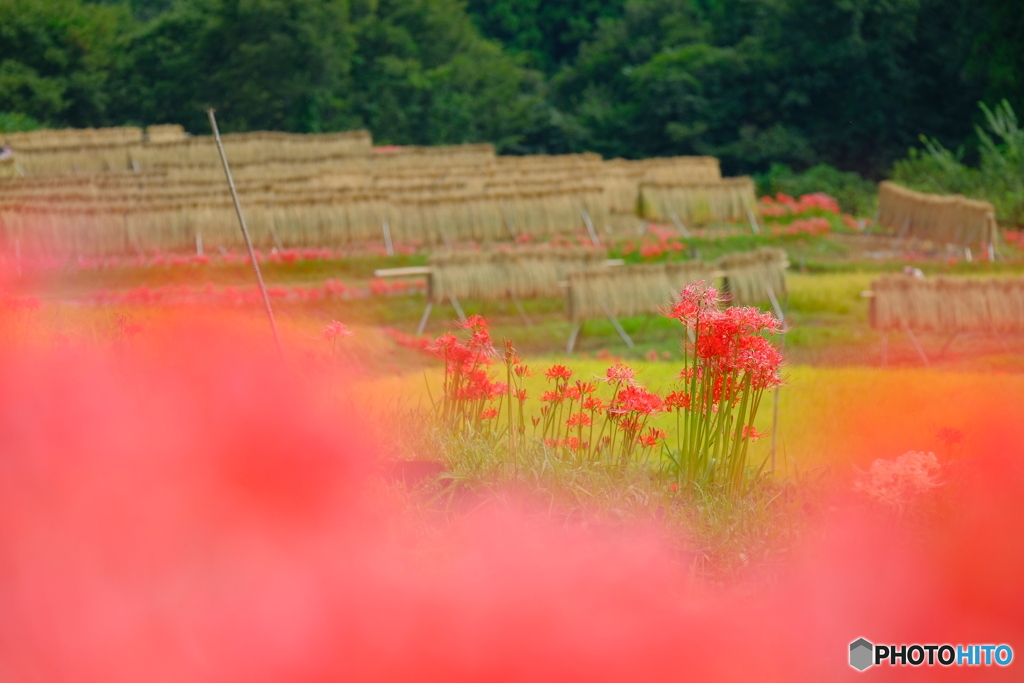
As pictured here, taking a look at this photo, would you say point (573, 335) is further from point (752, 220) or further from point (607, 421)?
point (752, 220)

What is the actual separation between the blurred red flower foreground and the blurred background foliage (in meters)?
22.5

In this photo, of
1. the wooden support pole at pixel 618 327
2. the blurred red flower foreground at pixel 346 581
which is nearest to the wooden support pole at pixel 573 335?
the wooden support pole at pixel 618 327

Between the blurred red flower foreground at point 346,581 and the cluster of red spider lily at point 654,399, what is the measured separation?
440 mm

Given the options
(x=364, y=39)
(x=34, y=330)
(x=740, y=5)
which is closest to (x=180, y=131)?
(x=364, y=39)

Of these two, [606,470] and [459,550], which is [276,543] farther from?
[606,470]

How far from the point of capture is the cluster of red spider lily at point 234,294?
5.83 m

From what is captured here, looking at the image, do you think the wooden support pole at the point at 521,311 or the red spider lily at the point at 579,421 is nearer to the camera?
the red spider lily at the point at 579,421

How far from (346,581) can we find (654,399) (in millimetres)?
1052

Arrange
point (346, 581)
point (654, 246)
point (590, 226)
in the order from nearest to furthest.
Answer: point (346, 581), point (590, 226), point (654, 246)

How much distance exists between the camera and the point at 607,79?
130ft

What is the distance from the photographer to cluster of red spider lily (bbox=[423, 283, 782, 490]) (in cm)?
298

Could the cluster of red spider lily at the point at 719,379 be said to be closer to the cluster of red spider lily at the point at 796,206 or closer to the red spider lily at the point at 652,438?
the red spider lily at the point at 652,438

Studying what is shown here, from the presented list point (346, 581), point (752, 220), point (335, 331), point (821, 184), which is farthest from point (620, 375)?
point (821, 184)

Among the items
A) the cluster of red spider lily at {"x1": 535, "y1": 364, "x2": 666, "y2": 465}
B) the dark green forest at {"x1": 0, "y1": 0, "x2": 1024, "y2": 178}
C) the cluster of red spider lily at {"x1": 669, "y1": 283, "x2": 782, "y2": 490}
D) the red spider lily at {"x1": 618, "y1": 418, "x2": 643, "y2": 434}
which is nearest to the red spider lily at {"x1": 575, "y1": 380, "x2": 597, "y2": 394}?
the cluster of red spider lily at {"x1": 535, "y1": 364, "x2": 666, "y2": 465}
